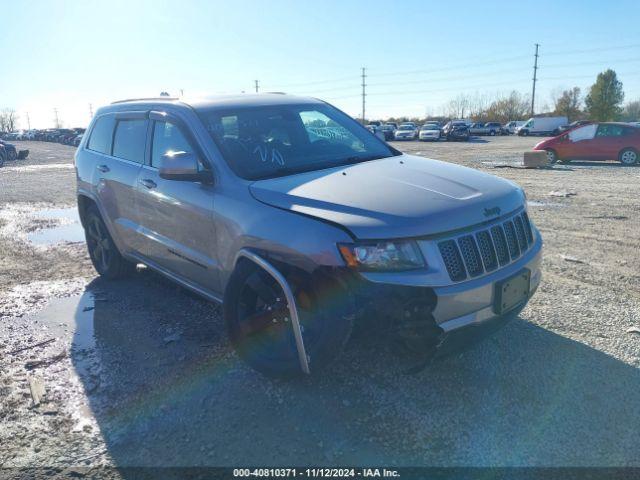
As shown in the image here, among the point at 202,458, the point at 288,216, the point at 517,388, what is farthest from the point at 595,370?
the point at 202,458

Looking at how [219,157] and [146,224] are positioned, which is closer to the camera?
[219,157]

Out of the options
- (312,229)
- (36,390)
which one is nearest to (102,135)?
(36,390)

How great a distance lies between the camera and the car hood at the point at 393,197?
9.39 ft

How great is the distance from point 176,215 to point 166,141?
71 centimetres

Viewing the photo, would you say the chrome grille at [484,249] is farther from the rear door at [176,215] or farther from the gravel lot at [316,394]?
the rear door at [176,215]

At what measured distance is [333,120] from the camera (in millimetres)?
4766

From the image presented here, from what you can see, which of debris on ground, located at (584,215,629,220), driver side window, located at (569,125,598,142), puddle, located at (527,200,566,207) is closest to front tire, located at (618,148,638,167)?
driver side window, located at (569,125,598,142)

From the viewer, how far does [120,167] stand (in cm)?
505

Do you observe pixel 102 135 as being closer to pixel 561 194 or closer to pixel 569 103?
pixel 561 194

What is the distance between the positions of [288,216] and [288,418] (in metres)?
1.19

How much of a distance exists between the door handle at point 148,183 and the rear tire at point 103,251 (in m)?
1.30

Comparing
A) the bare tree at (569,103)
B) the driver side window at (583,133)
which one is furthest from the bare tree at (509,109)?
the driver side window at (583,133)

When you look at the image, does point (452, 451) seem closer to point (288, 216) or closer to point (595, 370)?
point (595, 370)

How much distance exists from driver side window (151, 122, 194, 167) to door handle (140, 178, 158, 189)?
15 centimetres
